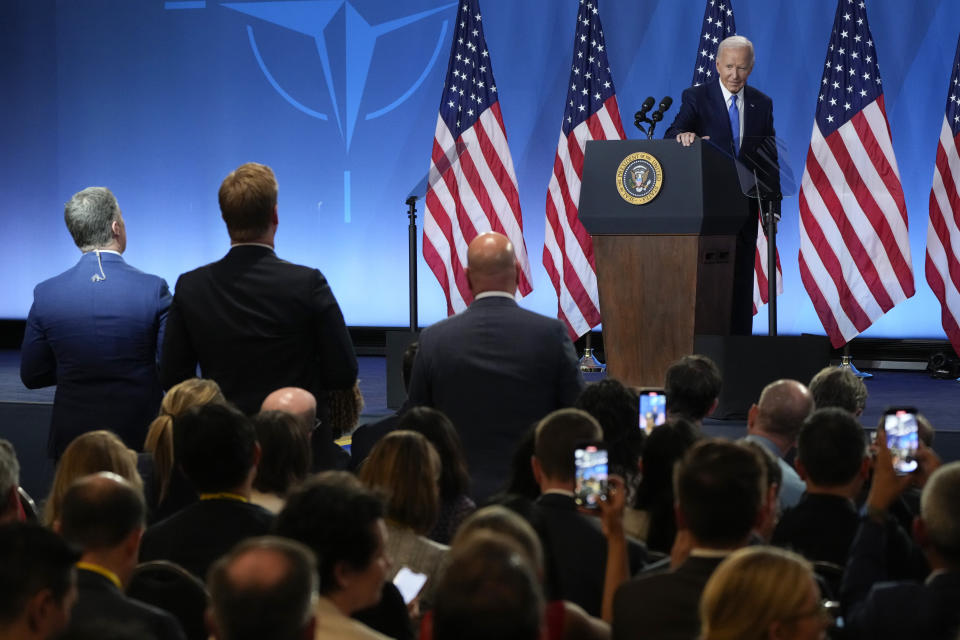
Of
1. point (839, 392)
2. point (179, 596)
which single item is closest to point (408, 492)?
point (179, 596)

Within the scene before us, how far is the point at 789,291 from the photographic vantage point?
31.0 feet

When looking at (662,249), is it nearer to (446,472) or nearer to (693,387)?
(693,387)

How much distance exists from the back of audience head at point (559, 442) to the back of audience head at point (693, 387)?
1170mm

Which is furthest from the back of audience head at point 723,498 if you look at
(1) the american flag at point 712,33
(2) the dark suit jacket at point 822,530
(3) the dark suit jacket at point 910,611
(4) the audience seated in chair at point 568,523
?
(1) the american flag at point 712,33

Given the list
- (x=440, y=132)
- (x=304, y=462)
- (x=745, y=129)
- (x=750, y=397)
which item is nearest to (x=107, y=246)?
(x=304, y=462)

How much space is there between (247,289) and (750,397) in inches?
125

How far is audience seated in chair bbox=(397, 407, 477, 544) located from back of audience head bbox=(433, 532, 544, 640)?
1298 mm

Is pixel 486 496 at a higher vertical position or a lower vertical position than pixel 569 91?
lower

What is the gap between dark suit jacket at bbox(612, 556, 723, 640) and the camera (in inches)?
76.8

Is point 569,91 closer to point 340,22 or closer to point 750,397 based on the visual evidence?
point 340,22

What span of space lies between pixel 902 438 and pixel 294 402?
1494 mm

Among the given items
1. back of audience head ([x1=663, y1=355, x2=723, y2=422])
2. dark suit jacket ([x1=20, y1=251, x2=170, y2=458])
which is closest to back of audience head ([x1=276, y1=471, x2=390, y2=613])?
dark suit jacket ([x1=20, y1=251, x2=170, y2=458])

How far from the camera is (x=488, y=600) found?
1354 mm

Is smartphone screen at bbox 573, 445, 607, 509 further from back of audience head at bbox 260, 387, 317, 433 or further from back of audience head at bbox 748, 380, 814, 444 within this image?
back of audience head at bbox 748, 380, 814, 444
